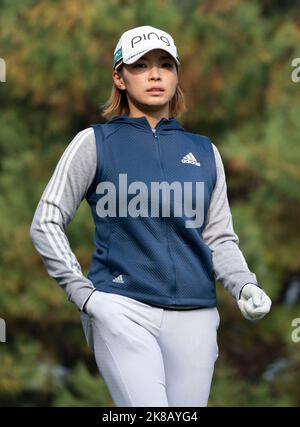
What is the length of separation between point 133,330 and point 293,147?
20.1ft

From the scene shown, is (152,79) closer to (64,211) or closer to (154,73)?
(154,73)

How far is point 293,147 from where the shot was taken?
941 cm

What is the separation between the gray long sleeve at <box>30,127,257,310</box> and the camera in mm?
3520

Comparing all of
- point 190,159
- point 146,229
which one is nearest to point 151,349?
point 146,229

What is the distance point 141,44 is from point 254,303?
84cm

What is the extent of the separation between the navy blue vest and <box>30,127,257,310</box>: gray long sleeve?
0.13ft

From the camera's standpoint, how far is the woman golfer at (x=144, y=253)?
11.4 feet

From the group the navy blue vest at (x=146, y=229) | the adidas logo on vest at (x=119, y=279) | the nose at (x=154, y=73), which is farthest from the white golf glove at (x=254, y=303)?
the nose at (x=154, y=73)

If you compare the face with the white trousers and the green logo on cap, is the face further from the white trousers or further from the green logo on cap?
the white trousers

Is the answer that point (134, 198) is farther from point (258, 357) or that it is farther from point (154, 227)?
point (258, 357)

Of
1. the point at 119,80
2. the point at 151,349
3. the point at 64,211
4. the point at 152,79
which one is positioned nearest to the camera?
the point at 151,349

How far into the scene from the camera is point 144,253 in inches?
140

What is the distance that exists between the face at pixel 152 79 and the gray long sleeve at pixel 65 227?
188 millimetres

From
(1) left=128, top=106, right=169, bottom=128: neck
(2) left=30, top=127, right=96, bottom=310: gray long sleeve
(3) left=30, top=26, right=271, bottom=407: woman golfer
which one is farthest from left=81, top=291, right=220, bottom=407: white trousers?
(1) left=128, top=106, right=169, bottom=128: neck
